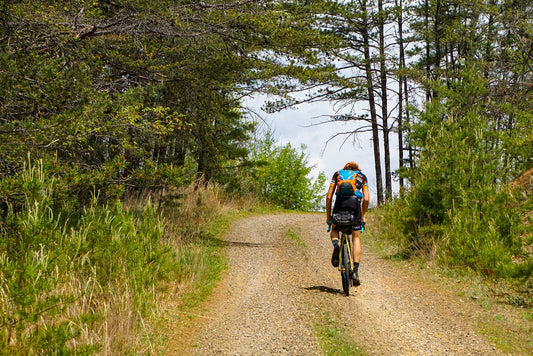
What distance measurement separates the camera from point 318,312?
6.36 meters

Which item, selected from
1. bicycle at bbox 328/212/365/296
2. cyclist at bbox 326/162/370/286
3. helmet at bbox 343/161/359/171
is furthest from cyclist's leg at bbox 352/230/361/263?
helmet at bbox 343/161/359/171

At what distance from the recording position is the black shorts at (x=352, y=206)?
726cm

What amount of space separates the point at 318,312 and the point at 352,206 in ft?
6.05

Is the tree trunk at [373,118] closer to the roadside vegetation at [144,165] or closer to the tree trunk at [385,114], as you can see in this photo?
the tree trunk at [385,114]

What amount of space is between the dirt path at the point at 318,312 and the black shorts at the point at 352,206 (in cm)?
120

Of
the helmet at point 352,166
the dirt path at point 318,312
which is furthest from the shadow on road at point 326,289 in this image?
the helmet at point 352,166

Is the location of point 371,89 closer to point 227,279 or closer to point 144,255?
point 227,279

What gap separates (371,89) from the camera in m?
23.2

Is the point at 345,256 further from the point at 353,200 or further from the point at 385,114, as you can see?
the point at 385,114

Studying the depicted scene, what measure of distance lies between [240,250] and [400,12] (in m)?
16.5

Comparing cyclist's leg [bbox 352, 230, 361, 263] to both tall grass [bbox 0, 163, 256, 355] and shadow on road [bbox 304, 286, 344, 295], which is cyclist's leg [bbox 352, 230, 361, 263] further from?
tall grass [bbox 0, 163, 256, 355]

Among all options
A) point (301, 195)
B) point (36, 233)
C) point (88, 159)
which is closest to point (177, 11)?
point (88, 159)

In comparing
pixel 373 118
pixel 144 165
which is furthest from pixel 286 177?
pixel 144 165

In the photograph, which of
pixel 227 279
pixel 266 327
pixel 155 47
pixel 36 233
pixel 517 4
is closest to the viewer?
pixel 36 233
